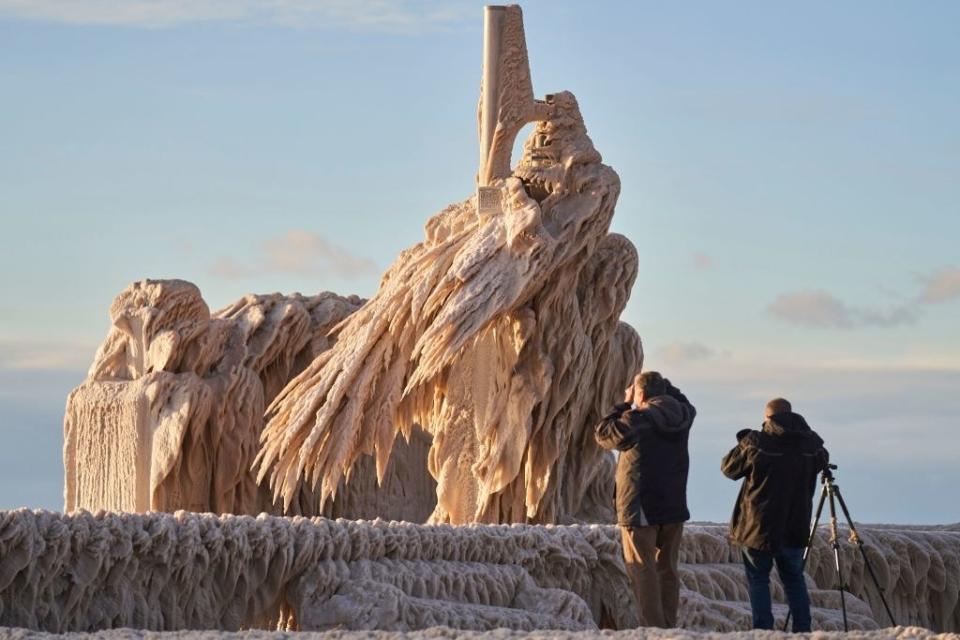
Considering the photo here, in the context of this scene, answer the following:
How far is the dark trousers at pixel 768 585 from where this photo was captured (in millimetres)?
13102

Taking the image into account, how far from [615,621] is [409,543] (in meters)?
1.92

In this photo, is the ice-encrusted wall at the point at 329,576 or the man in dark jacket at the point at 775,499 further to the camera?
the man in dark jacket at the point at 775,499

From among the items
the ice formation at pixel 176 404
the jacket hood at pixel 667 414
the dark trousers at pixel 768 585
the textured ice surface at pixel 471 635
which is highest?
the ice formation at pixel 176 404

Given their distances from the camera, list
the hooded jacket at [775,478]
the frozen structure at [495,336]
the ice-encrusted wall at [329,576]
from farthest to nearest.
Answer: the frozen structure at [495,336] → the hooded jacket at [775,478] → the ice-encrusted wall at [329,576]

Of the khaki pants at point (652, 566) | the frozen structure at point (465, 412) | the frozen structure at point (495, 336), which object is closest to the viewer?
the khaki pants at point (652, 566)

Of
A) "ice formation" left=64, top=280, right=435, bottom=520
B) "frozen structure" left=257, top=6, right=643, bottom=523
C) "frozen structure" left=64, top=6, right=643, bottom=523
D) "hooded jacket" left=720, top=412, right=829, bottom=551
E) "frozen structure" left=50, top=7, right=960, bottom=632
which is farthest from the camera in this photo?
"ice formation" left=64, top=280, right=435, bottom=520

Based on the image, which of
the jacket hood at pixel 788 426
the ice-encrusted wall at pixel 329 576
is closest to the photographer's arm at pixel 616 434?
the jacket hood at pixel 788 426

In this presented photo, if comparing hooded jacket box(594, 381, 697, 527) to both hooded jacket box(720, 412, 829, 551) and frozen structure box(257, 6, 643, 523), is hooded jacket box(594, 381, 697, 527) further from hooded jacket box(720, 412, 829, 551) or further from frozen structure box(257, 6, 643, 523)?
frozen structure box(257, 6, 643, 523)

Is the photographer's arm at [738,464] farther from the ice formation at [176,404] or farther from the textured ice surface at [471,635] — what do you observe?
the ice formation at [176,404]

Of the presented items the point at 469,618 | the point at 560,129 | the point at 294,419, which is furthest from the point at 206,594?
the point at 560,129

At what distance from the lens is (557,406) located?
19.7m

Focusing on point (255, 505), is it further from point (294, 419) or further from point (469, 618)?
point (469, 618)

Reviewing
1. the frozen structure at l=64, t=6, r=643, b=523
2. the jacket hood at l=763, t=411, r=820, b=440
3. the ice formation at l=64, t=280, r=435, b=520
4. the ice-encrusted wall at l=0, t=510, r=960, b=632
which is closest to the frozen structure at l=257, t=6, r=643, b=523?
the frozen structure at l=64, t=6, r=643, b=523

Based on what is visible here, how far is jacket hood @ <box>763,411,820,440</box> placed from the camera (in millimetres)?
13070
